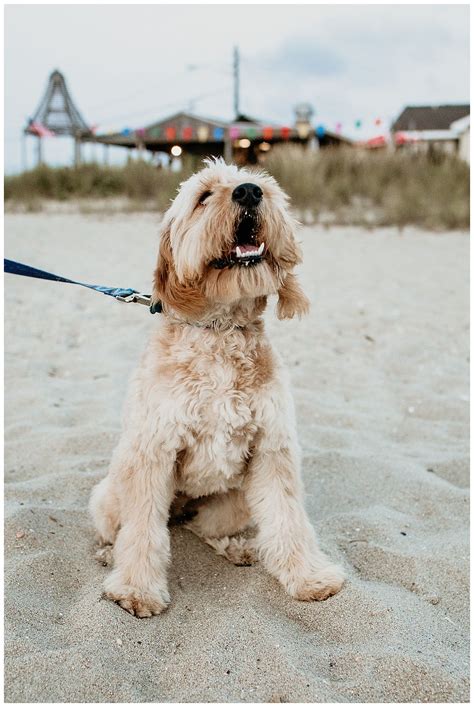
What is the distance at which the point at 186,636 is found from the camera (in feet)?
8.41

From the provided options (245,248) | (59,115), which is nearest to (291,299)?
(245,248)

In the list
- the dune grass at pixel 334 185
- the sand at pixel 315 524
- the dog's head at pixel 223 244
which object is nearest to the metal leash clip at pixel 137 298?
the dog's head at pixel 223 244

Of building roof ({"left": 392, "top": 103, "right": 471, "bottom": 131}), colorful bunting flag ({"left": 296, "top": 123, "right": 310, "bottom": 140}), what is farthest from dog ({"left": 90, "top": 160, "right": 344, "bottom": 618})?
building roof ({"left": 392, "top": 103, "right": 471, "bottom": 131})

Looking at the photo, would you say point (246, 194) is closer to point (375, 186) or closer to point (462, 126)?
point (375, 186)

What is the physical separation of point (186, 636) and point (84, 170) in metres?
17.8

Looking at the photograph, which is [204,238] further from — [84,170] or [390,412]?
[84,170]

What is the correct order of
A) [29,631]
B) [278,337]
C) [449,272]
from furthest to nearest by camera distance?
[449,272], [278,337], [29,631]

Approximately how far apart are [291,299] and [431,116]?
42.4m

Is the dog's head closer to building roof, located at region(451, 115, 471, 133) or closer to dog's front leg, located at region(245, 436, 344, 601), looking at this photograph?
dog's front leg, located at region(245, 436, 344, 601)

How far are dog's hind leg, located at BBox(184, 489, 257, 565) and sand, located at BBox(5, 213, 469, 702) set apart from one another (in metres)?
0.08

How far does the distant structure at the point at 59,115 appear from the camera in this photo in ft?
86.3

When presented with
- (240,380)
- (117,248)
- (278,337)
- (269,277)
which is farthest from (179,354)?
(117,248)

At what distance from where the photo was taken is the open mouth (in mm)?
2699

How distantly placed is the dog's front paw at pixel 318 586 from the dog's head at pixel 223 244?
127 cm
